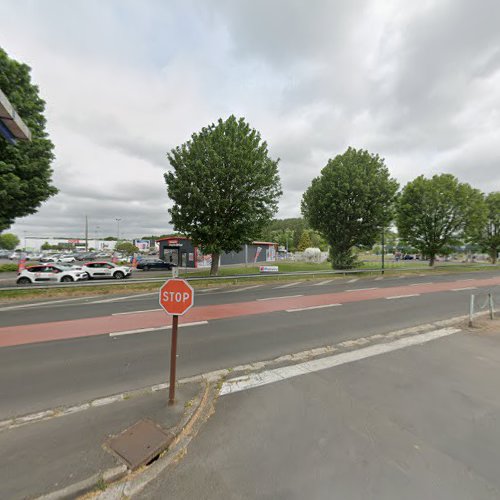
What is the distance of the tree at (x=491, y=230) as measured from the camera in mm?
39000

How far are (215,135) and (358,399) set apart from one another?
1809 cm

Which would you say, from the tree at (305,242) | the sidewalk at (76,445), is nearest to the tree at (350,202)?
the sidewalk at (76,445)

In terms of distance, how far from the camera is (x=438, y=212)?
27938 mm

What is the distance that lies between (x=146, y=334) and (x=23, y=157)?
13401mm

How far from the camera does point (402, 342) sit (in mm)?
6227

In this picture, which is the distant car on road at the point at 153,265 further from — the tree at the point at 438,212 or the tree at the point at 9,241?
the tree at the point at 9,241

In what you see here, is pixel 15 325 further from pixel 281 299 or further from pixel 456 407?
pixel 456 407

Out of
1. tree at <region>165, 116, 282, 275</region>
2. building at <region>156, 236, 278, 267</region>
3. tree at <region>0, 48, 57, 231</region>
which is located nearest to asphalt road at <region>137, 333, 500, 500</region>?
tree at <region>165, 116, 282, 275</region>

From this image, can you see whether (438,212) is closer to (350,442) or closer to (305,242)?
(350,442)

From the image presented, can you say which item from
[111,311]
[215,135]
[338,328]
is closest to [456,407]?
[338,328]

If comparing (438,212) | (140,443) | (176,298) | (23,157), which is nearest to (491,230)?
(438,212)

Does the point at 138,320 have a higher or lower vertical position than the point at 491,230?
lower

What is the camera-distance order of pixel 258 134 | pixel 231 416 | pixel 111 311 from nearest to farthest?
pixel 231 416, pixel 111 311, pixel 258 134

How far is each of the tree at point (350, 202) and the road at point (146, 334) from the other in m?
11.6
